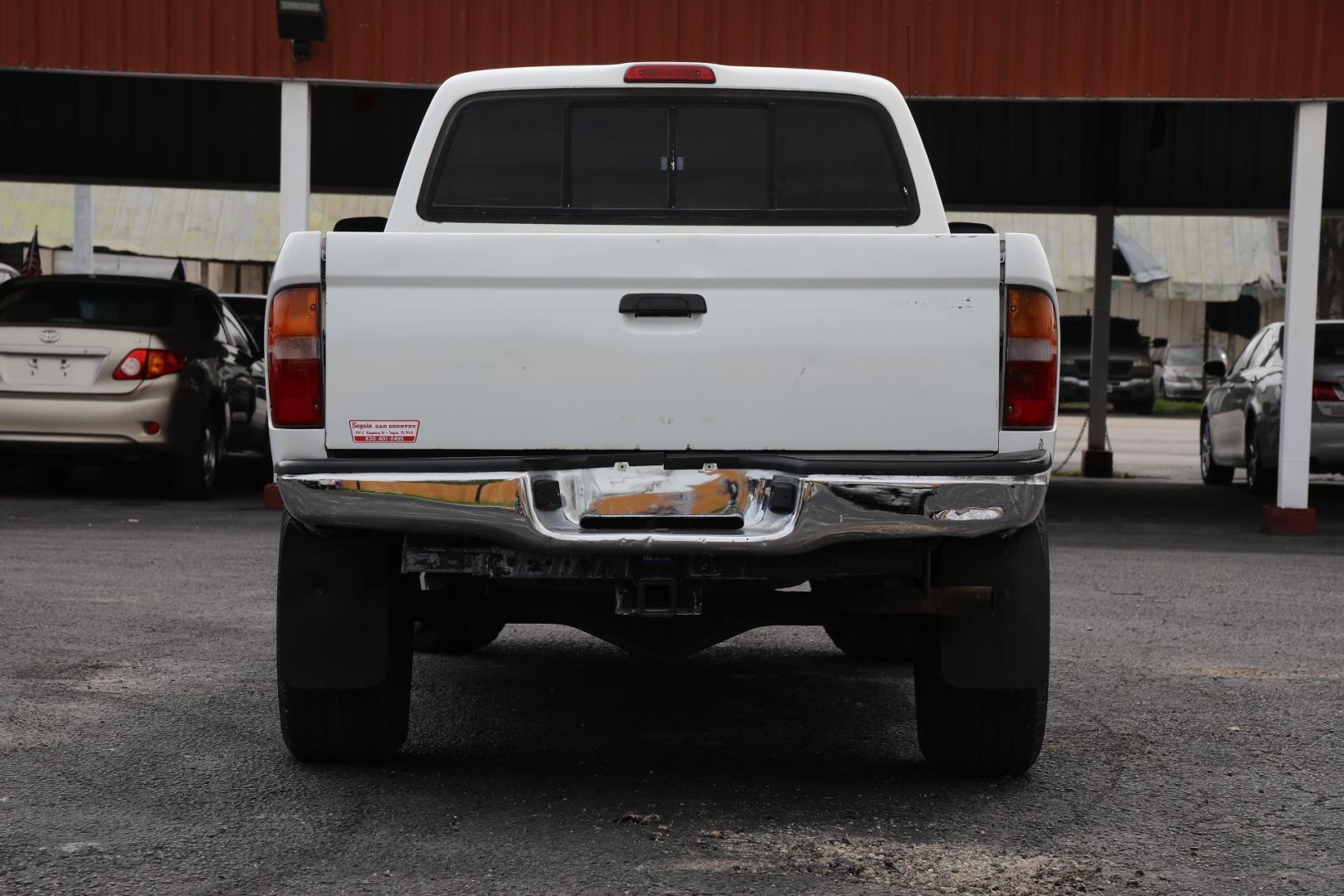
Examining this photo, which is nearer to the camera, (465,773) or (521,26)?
(465,773)

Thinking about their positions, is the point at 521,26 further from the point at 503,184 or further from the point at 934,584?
the point at 934,584

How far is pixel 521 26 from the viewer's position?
11.9 metres

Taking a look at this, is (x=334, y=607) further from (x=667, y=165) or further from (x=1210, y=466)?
(x=1210, y=466)

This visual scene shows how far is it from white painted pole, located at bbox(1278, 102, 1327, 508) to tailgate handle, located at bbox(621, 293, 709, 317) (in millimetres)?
8485

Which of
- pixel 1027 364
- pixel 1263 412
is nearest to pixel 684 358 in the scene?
pixel 1027 364

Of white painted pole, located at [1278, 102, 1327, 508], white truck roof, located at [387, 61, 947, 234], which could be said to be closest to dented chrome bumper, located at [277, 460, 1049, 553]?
white truck roof, located at [387, 61, 947, 234]

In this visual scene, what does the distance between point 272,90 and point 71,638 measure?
13673 mm

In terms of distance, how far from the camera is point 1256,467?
15.9 m

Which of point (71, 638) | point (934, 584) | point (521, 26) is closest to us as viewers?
point (934, 584)

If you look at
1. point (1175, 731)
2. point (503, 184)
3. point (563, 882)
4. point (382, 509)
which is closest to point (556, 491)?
point (382, 509)

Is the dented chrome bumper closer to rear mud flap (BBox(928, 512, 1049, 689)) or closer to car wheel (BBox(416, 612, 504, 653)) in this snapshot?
rear mud flap (BBox(928, 512, 1049, 689))

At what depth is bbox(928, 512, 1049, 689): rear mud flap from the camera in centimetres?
461

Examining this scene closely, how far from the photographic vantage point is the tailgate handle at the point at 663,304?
4.32 meters

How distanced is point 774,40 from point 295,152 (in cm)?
331
